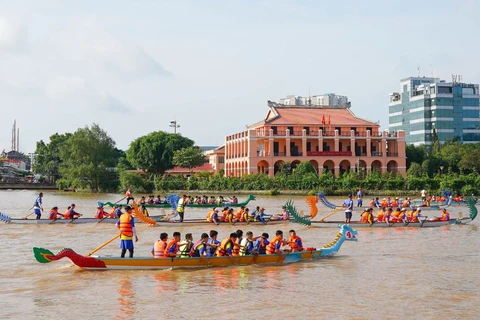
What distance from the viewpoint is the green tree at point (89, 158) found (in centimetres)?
6912

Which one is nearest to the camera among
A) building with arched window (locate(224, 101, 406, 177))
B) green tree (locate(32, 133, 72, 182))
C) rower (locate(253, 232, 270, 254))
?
rower (locate(253, 232, 270, 254))

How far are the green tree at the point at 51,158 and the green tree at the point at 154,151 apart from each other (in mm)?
15663

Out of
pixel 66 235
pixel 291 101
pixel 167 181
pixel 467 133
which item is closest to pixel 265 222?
pixel 66 235

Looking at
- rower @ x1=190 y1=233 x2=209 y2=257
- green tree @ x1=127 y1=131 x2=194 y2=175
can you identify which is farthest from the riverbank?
rower @ x1=190 y1=233 x2=209 y2=257

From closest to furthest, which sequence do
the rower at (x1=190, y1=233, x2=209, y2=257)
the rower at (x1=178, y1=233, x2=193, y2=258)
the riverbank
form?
the rower at (x1=178, y1=233, x2=193, y2=258) → the rower at (x1=190, y1=233, x2=209, y2=257) → the riverbank

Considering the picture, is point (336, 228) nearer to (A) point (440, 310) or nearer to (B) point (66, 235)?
(B) point (66, 235)

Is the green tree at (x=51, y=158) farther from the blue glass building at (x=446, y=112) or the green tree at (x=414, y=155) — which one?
the blue glass building at (x=446, y=112)

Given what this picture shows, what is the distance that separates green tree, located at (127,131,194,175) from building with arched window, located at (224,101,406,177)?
11.6m

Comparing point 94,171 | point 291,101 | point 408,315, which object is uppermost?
point 291,101

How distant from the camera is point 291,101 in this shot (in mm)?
102438

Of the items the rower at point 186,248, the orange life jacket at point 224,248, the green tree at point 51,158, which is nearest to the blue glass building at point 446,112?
the green tree at point 51,158

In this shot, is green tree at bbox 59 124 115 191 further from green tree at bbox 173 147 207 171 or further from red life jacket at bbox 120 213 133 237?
red life jacket at bbox 120 213 133 237

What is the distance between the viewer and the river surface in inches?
480

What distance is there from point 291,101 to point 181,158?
31.3 meters
